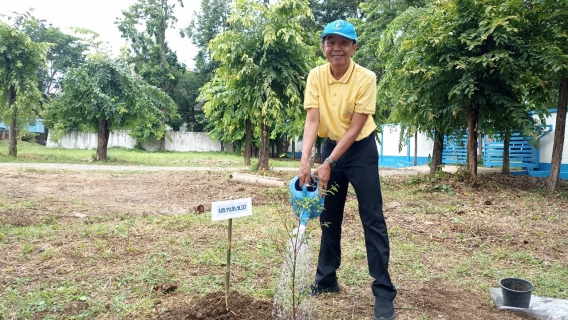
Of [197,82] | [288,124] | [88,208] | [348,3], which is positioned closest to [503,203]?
[88,208]

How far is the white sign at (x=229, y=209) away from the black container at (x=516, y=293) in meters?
1.96

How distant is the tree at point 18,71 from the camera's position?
1377cm

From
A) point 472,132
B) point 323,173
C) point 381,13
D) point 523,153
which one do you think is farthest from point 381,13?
point 323,173

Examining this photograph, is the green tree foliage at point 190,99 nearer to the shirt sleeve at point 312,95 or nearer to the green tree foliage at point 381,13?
the green tree foliage at point 381,13

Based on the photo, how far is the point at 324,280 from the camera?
2.96 m

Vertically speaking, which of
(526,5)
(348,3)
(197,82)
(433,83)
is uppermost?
(348,3)

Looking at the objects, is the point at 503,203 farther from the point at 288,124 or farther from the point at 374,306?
the point at 288,124

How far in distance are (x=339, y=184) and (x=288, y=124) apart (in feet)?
59.2

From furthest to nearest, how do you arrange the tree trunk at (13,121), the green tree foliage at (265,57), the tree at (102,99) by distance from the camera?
the tree at (102,99), the tree trunk at (13,121), the green tree foliage at (265,57)

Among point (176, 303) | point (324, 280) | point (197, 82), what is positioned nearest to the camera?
point (176, 303)

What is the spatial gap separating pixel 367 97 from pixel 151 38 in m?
27.5

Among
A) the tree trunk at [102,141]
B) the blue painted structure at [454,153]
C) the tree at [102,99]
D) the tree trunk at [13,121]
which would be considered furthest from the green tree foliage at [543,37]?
the tree trunk at [13,121]

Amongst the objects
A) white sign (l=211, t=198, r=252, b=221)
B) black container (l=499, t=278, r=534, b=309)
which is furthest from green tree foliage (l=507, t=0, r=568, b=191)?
white sign (l=211, t=198, r=252, b=221)

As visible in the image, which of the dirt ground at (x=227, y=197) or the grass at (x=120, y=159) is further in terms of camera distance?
the grass at (x=120, y=159)
